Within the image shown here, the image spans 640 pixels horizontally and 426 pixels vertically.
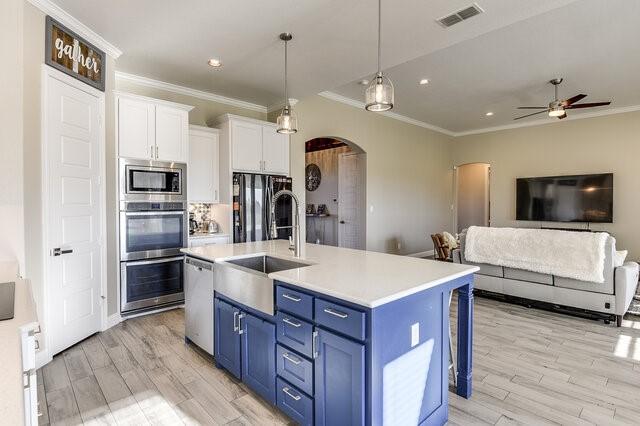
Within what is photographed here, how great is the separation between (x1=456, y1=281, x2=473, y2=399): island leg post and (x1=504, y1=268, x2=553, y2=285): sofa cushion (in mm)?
2357

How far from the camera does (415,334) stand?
1.76 meters

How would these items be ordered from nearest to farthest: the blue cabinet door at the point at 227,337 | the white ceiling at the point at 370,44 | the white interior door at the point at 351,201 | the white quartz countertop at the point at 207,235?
1. the blue cabinet door at the point at 227,337
2. the white ceiling at the point at 370,44
3. the white quartz countertop at the point at 207,235
4. the white interior door at the point at 351,201

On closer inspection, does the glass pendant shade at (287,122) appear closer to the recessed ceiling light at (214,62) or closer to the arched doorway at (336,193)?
the recessed ceiling light at (214,62)

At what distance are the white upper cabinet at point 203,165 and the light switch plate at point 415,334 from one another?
3600mm

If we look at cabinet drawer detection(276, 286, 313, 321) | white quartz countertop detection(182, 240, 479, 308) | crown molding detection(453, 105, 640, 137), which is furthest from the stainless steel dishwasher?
crown molding detection(453, 105, 640, 137)

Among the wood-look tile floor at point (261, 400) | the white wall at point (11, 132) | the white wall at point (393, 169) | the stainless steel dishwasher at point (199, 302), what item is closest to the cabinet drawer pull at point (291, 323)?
the wood-look tile floor at point (261, 400)

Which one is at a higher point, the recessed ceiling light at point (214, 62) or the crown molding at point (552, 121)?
the crown molding at point (552, 121)

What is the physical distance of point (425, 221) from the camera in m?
8.10

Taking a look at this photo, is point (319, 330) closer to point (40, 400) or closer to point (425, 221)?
point (40, 400)

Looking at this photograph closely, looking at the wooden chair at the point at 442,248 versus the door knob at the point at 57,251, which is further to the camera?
the wooden chair at the point at 442,248

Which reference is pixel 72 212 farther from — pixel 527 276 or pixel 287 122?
pixel 527 276

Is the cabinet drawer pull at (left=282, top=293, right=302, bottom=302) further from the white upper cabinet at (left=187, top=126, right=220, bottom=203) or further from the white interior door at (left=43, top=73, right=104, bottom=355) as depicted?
the white upper cabinet at (left=187, top=126, right=220, bottom=203)

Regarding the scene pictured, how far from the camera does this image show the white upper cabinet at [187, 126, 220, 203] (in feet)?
15.0

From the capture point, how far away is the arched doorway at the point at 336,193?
265 inches
